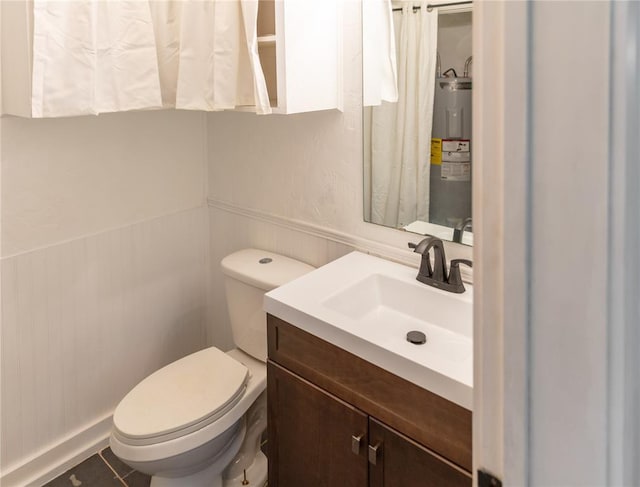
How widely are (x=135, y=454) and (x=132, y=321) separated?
27.9 inches

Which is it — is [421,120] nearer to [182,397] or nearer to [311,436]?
[311,436]

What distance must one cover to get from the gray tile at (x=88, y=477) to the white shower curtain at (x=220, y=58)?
136 centimetres

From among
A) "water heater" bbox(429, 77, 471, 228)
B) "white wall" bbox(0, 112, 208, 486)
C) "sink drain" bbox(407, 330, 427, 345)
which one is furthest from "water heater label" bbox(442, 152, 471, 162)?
"white wall" bbox(0, 112, 208, 486)

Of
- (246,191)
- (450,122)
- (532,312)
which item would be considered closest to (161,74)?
(246,191)

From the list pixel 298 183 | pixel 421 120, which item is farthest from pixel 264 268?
pixel 421 120

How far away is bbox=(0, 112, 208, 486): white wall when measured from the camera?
176cm

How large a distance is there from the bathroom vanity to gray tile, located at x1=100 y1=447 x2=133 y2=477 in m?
0.70

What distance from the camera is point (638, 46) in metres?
0.40

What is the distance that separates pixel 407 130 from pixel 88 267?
4.08 feet

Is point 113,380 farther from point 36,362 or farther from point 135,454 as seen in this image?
point 135,454

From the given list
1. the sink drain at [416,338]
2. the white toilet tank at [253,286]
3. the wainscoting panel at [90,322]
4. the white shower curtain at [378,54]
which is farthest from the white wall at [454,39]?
the wainscoting panel at [90,322]

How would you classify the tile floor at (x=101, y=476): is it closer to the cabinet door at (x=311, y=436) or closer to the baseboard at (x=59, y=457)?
the baseboard at (x=59, y=457)

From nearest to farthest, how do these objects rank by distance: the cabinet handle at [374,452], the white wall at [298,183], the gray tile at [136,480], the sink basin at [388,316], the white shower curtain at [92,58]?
1. the sink basin at [388,316]
2. the cabinet handle at [374,452]
3. the white shower curtain at [92,58]
4. the white wall at [298,183]
5. the gray tile at [136,480]

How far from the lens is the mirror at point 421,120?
1471 millimetres
